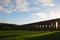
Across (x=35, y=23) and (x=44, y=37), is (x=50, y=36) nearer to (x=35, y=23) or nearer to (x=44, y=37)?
(x=44, y=37)

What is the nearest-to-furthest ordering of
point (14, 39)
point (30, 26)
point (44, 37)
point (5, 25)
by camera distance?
point (14, 39), point (44, 37), point (5, 25), point (30, 26)

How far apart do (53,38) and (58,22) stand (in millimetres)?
1839

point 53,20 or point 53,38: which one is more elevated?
point 53,20

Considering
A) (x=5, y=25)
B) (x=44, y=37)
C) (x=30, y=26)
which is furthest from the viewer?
(x=30, y=26)

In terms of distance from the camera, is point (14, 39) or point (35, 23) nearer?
point (14, 39)

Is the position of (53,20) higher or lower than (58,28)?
higher

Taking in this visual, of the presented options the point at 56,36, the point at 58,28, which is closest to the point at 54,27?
the point at 58,28

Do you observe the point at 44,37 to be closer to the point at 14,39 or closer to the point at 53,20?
the point at 14,39

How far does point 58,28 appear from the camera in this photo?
196 inches

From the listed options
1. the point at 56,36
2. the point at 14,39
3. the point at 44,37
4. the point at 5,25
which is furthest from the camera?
the point at 5,25

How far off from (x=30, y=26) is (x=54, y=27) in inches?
37.2

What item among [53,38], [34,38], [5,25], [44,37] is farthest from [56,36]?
[5,25]

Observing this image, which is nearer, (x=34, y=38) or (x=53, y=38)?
(x=34, y=38)

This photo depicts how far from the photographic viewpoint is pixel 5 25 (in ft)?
15.5
